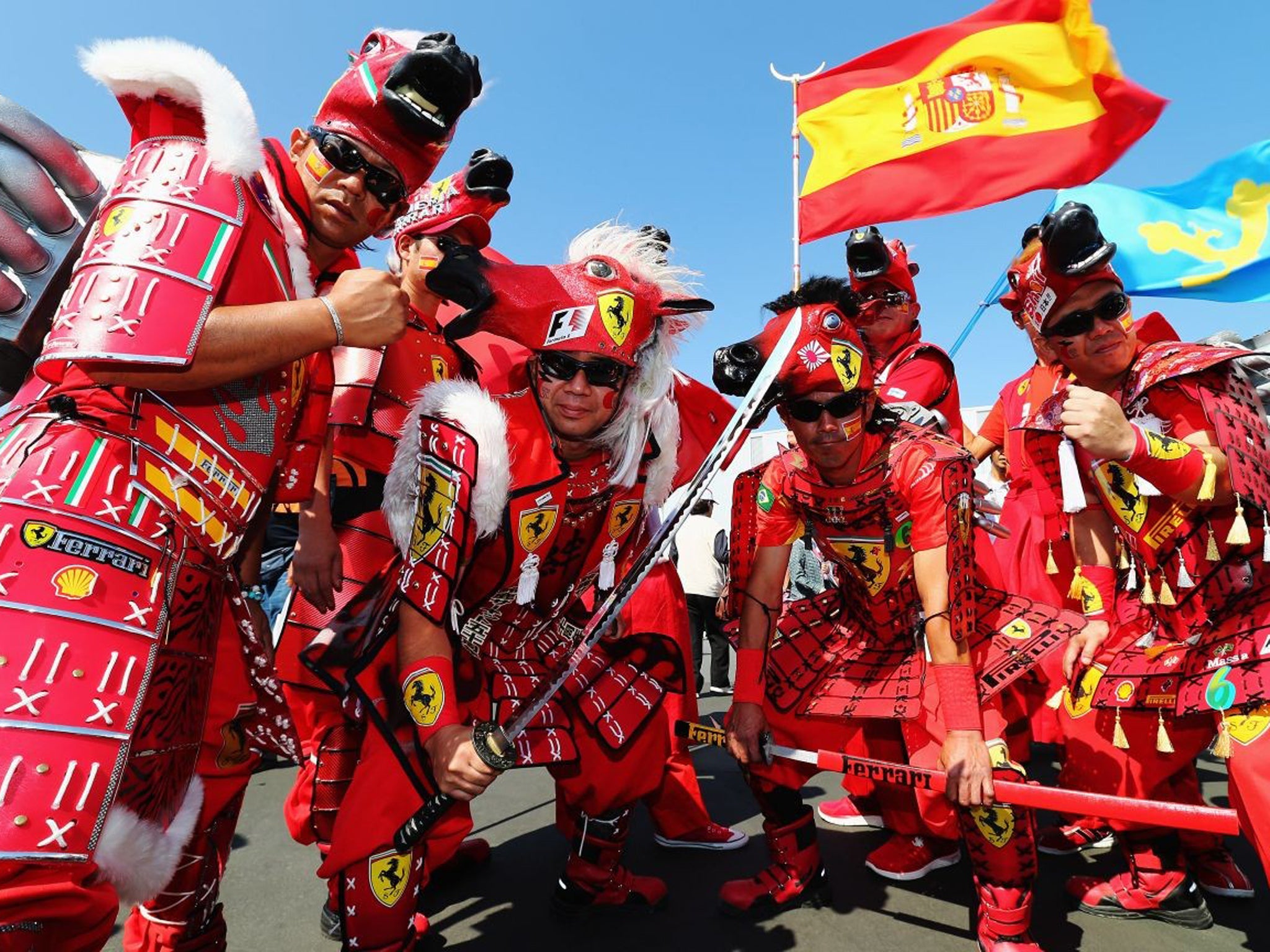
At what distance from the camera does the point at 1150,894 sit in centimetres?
248

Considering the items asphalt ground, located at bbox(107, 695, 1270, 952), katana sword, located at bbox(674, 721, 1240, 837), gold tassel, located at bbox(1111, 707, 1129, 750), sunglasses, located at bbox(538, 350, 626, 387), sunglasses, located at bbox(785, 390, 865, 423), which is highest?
sunglasses, located at bbox(785, 390, 865, 423)

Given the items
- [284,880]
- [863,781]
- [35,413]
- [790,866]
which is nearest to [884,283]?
[863,781]

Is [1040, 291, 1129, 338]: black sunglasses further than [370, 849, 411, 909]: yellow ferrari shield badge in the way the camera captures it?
Yes

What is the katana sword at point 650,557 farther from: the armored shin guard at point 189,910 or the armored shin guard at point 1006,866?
the armored shin guard at point 1006,866

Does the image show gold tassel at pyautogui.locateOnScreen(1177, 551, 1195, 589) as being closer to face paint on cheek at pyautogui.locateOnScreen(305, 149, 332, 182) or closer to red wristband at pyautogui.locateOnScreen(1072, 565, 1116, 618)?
red wristband at pyautogui.locateOnScreen(1072, 565, 1116, 618)

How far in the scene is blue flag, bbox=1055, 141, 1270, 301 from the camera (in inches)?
205

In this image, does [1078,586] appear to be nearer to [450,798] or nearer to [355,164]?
[450,798]

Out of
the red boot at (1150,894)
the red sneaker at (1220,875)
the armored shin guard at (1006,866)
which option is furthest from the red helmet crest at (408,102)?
the red sneaker at (1220,875)

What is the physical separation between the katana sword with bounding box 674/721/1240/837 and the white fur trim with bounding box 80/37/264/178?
201cm

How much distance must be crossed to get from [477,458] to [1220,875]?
9.98ft

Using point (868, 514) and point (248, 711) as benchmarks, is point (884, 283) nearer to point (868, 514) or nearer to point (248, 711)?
point (868, 514)

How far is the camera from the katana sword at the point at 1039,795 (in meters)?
1.61

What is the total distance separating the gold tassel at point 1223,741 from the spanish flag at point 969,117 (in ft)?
14.8

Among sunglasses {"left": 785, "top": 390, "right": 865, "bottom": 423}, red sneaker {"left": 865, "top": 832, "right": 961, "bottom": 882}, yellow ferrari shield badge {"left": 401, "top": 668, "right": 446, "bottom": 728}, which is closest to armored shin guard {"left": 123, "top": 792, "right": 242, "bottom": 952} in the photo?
yellow ferrari shield badge {"left": 401, "top": 668, "right": 446, "bottom": 728}
